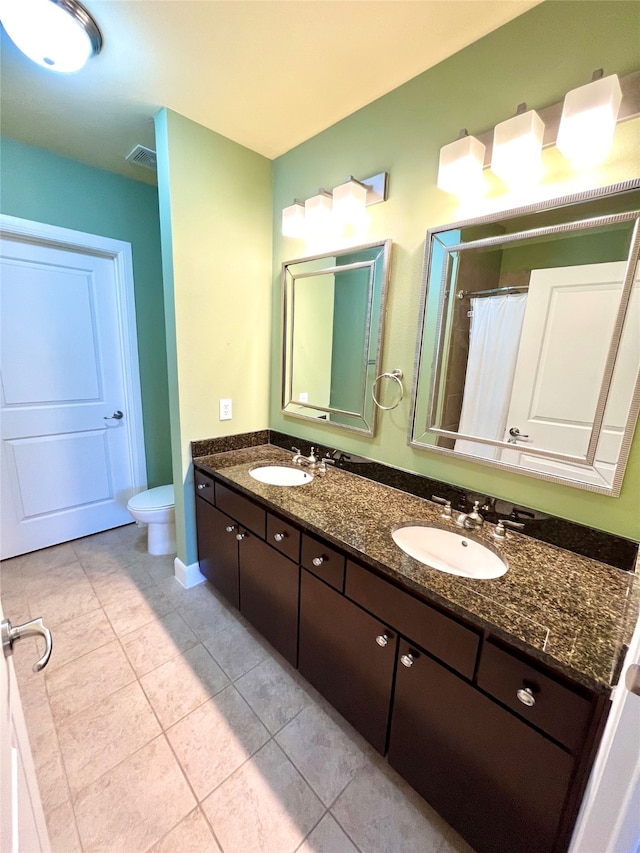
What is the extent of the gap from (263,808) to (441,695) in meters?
0.72

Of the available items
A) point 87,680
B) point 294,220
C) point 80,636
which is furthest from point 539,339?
point 80,636

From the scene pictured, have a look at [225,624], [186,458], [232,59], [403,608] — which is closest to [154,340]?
[186,458]

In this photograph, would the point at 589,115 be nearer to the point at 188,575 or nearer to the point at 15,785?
the point at 15,785

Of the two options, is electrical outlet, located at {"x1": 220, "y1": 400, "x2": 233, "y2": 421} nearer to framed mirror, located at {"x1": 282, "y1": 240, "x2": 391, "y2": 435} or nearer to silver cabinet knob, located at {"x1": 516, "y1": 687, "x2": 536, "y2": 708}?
framed mirror, located at {"x1": 282, "y1": 240, "x2": 391, "y2": 435}

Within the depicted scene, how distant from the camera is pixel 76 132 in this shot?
70.4 inches

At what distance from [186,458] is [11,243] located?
1618mm

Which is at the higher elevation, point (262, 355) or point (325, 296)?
point (325, 296)

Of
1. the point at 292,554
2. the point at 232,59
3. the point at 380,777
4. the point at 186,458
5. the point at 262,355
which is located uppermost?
the point at 232,59

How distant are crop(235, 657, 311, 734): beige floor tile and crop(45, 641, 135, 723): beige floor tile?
Answer: 0.53 meters

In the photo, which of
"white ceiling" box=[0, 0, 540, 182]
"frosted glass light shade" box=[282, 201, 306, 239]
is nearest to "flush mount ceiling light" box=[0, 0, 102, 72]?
"white ceiling" box=[0, 0, 540, 182]

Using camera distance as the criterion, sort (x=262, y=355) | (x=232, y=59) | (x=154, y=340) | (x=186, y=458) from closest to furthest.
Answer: (x=232, y=59), (x=186, y=458), (x=262, y=355), (x=154, y=340)

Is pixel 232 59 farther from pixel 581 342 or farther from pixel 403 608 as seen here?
pixel 403 608

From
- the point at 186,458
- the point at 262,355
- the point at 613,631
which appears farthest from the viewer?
the point at 262,355

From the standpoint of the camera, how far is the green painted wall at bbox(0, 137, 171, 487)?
1942 mm
